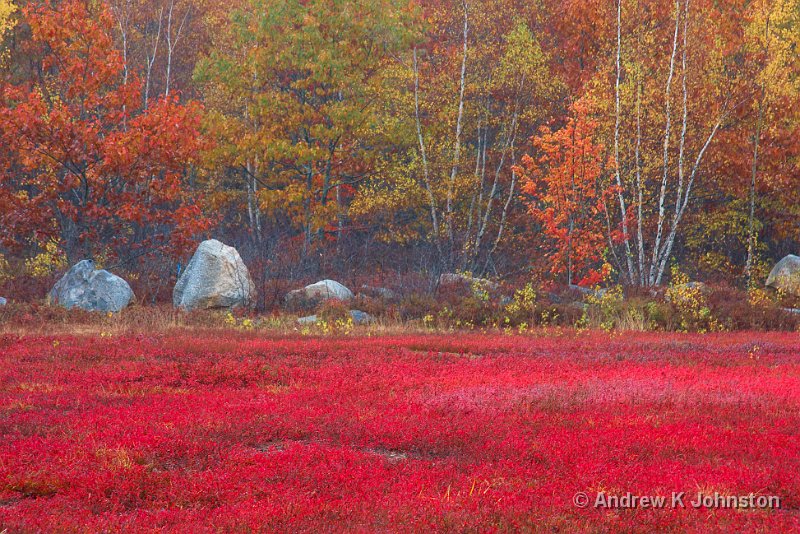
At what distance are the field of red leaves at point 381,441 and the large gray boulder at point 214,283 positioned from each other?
9.45 m

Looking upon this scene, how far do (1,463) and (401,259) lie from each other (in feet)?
97.0

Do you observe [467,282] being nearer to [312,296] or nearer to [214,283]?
[312,296]

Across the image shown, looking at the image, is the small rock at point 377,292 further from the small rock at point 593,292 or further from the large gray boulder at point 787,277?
the large gray boulder at point 787,277

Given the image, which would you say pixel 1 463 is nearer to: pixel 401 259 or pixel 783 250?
pixel 401 259

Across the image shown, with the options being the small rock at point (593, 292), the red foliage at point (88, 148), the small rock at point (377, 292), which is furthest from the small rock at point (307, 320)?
the small rock at point (593, 292)

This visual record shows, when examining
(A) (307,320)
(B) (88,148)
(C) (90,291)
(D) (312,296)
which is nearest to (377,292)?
(D) (312,296)

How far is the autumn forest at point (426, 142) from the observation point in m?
27.8

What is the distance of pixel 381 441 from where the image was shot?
887 centimetres

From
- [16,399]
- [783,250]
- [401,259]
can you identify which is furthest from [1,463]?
[783,250]

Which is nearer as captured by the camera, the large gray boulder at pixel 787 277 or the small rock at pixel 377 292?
the small rock at pixel 377 292

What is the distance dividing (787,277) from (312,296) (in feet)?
56.6

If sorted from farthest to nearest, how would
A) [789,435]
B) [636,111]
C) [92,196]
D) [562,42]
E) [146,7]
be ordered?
1. [146,7]
2. [562,42]
3. [636,111]
4. [92,196]
5. [789,435]

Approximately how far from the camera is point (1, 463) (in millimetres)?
7664

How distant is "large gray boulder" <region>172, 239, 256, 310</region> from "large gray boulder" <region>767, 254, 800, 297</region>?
1817cm
